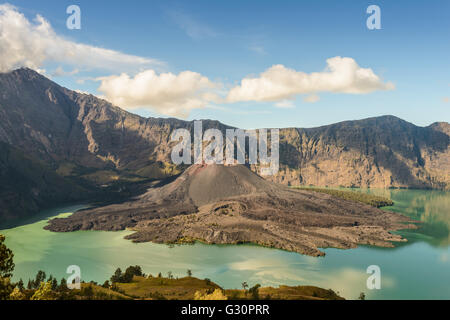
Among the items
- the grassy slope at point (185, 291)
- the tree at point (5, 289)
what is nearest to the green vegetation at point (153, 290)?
the grassy slope at point (185, 291)

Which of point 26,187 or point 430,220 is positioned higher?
point 26,187

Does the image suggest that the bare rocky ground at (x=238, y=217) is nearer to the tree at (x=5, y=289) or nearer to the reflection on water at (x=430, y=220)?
the reflection on water at (x=430, y=220)

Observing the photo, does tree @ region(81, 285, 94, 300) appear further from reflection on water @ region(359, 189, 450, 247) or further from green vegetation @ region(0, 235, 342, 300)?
reflection on water @ region(359, 189, 450, 247)

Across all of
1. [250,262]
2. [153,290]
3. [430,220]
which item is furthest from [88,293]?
[430,220]

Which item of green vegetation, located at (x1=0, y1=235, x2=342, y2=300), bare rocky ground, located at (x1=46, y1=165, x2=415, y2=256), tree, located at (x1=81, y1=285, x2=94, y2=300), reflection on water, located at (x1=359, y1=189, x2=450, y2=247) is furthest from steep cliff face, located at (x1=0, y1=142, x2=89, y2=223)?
reflection on water, located at (x1=359, y1=189, x2=450, y2=247)

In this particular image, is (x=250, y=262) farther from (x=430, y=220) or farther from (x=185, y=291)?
(x=430, y=220)
